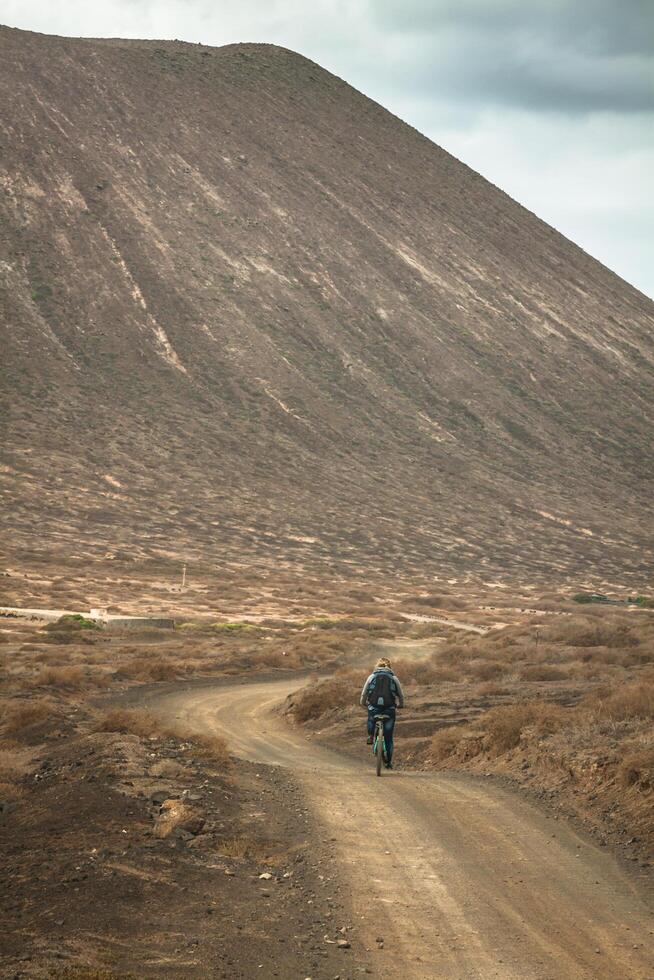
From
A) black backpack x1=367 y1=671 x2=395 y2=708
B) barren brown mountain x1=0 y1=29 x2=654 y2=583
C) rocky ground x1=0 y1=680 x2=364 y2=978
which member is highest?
barren brown mountain x1=0 y1=29 x2=654 y2=583

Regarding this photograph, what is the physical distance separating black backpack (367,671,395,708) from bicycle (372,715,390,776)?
9.1 inches

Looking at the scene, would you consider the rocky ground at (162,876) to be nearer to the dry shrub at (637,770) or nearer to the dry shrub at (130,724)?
the dry shrub at (130,724)

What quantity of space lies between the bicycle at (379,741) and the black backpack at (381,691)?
232mm

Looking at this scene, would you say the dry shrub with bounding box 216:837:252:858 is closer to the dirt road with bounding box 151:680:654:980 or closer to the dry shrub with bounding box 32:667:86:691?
the dirt road with bounding box 151:680:654:980

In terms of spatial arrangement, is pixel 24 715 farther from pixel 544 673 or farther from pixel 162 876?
pixel 544 673

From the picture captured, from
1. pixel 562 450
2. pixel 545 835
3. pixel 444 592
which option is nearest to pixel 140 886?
pixel 545 835

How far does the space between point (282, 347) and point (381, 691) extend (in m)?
91.3

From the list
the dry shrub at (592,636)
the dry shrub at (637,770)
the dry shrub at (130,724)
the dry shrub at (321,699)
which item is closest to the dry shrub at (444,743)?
the dry shrub at (130,724)

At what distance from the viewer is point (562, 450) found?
368 feet

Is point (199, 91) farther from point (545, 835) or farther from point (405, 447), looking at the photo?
point (545, 835)

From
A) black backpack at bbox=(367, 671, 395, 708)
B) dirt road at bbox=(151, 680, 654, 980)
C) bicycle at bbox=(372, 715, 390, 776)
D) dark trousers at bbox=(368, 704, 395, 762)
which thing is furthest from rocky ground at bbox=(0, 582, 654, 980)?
black backpack at bbox=(367, 671, 395, 708)

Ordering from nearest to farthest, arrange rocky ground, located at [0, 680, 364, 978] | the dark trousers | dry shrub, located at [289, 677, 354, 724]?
rocky ground, located at [0, 680, 364, 978] → the dark trousers → dry shrub, located at [289, 677, 354, 724]

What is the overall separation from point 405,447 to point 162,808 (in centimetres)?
9004

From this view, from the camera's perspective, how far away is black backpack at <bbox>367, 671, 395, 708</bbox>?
17750 mm
